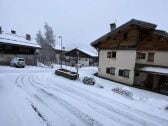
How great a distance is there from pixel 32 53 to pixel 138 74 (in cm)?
2641

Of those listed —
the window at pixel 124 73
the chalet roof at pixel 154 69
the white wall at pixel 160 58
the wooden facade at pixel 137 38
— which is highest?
the wooden facade at pixel 137 38

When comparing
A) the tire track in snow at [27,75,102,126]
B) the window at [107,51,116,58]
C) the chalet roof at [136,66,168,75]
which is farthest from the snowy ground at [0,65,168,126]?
the window at [107,51,116,58]

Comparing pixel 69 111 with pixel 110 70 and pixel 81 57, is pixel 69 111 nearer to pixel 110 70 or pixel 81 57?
pixel 110 70

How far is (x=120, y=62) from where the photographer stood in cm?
2634

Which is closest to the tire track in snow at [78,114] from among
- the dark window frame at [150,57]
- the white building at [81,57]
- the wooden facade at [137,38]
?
the wooden facade at [137,38]

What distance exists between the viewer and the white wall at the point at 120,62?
24.5m

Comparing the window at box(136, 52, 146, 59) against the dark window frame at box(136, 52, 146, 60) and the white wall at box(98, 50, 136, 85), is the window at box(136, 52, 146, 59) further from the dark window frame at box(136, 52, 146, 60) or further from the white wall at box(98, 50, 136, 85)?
the white wall at box(98, 50, 136, 85)

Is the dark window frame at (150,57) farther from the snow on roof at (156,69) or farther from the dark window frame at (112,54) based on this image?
the dark window frame at (112,54)

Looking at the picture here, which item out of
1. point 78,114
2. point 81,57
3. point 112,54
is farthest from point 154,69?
point 81,57

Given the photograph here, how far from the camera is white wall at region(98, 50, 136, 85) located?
24.5 meters

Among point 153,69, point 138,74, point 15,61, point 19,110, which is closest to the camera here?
point 19,110

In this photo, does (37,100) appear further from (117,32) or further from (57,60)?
(57,60)

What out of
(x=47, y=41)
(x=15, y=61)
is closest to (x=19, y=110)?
(x=15, y=61)

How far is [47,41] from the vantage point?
168 feet
